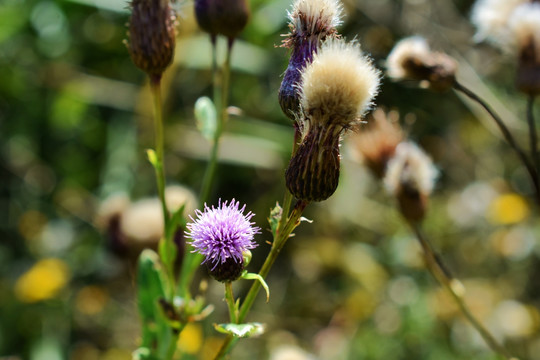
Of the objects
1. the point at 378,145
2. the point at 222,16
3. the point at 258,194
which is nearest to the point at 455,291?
the point at 378,145

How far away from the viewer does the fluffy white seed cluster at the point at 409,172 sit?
175 centimetres

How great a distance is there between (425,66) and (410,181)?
332 mm

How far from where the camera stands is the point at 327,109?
1.06 metres

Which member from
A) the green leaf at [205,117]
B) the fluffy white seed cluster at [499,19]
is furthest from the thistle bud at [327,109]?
the fluffy white seed cluster at [499,19]

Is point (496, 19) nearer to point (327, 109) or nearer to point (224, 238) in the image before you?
point (327, 109)

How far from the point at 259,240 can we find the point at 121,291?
0.85m

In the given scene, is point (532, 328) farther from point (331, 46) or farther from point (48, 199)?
point (48, 199)

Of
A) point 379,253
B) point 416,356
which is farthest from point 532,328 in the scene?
point 379,253

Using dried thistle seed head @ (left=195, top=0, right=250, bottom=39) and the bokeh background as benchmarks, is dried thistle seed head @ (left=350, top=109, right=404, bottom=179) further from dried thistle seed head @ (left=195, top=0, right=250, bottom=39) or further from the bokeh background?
the bokeh background

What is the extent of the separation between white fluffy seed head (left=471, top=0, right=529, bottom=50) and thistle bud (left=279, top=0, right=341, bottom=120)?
85 centimetres

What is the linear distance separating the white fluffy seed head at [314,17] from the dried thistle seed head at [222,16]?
431mm

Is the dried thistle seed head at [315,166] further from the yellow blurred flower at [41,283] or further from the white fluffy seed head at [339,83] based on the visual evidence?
the yellow blurred flower at [41,283]

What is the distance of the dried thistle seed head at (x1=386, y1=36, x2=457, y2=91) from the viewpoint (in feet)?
5.38

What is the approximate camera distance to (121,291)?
3412 mm
